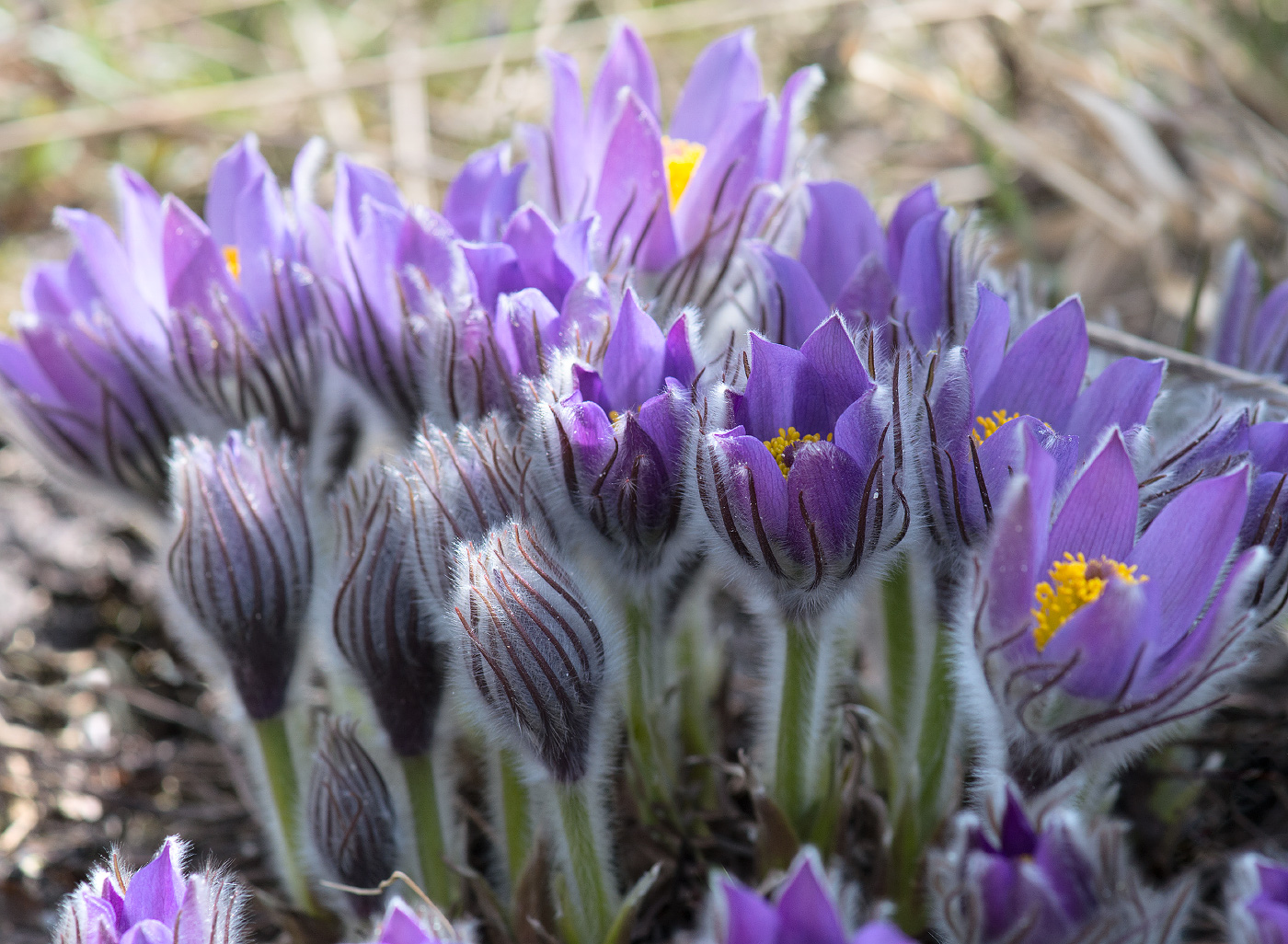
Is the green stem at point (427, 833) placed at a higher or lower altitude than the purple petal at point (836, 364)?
lower

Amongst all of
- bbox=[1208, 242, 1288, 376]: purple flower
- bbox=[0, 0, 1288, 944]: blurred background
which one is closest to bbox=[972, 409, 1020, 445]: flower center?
bbox=[1208, 242, 1288, 376]: purple flower

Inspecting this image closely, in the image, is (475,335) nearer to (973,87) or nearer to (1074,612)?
(1074,612)

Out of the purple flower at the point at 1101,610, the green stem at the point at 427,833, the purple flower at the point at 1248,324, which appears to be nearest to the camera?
the purple flower at the point at 1101,610

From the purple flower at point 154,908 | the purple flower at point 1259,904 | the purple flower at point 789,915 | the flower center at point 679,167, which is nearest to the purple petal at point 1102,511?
the purple flower at point 1259,904

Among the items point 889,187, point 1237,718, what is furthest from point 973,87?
point 1237,718

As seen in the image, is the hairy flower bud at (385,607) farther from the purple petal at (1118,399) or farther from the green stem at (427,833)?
the purple petal at (1118,399)

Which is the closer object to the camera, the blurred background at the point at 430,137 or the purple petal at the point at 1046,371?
the purple petal at the point at 1046,371
